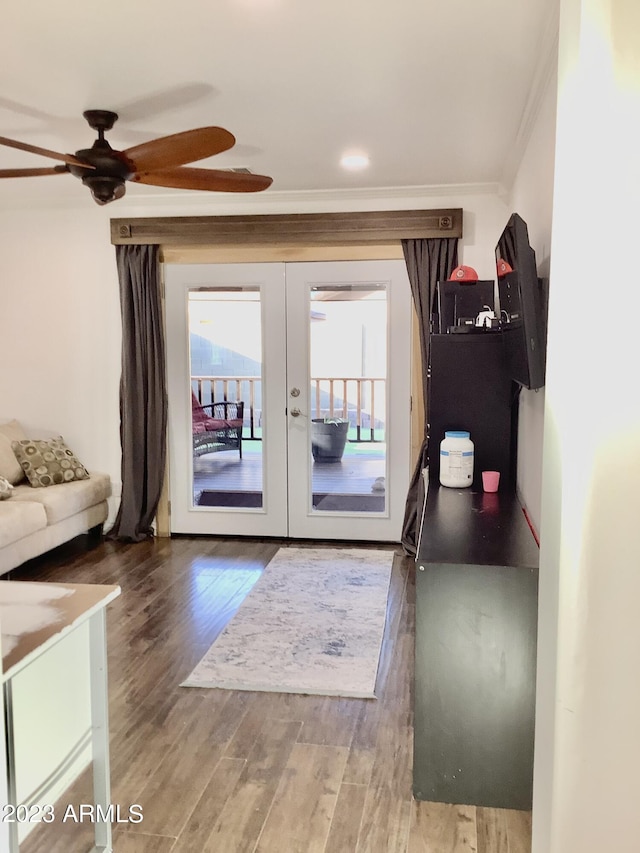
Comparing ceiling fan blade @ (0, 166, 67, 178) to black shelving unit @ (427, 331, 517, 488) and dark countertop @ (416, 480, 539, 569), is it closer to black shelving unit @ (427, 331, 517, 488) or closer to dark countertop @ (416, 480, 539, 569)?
black shelving unit @ (427, 331, 517, 488)

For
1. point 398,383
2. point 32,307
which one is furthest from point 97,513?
point 398,383

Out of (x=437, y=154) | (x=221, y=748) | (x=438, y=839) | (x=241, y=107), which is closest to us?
(x=438, y=839)

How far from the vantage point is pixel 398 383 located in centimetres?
476

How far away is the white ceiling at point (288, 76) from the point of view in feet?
7.43

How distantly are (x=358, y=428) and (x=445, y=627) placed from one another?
288 cm

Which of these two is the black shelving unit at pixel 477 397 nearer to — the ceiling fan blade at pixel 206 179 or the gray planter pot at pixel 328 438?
the ceiling fan blade at pixel 206 179

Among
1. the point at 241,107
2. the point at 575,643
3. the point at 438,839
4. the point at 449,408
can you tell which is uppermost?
the point at 241,107

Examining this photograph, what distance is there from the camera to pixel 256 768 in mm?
2248

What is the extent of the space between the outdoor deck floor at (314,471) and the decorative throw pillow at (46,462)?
0.87 m

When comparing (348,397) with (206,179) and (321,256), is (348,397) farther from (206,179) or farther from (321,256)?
(206,179)

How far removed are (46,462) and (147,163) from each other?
2594 millimetres

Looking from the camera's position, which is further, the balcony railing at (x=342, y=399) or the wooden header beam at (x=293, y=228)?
the balcony railing at (x=342, y=399)

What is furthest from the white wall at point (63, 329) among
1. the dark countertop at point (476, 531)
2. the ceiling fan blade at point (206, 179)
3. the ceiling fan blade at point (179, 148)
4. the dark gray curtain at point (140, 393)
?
the dark countertop at point (476, 531)

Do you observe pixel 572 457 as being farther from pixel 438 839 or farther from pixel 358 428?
pixel 358 428
